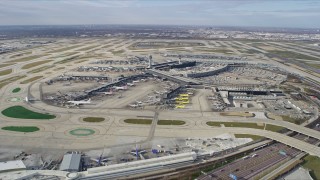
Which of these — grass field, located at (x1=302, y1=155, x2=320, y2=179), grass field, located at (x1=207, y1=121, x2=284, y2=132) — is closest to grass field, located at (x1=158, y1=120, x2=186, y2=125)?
grass field, located at (x1=207, y1=121, x2=284, y2=132)

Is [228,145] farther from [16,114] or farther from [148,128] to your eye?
[16,114]

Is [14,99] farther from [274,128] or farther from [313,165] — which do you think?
[313,165]

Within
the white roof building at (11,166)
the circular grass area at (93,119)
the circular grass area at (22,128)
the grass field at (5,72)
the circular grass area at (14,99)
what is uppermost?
the grass field at (5,72)

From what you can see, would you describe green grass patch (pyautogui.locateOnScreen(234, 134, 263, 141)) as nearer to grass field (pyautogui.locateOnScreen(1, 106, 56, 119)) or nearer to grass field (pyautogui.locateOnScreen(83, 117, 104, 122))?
grass field (pyautogui.locateOnScreen(83, 117, 104, 122))

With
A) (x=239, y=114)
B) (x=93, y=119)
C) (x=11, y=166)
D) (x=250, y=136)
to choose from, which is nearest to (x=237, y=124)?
(x=239, y=114)

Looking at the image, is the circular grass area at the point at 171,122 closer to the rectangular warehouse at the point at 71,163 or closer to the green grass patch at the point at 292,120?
the rectangular warehouse at the point at 71,163

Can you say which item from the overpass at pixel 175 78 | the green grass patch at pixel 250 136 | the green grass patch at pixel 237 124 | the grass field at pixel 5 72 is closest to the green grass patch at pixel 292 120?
the green grass patch at pixel 237 124

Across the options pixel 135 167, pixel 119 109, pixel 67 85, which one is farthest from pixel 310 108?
pixel 67 85
